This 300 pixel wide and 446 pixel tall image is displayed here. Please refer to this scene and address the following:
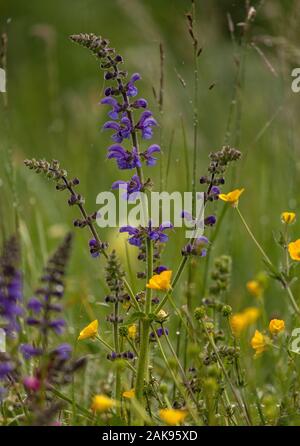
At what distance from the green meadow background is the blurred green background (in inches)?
0.4

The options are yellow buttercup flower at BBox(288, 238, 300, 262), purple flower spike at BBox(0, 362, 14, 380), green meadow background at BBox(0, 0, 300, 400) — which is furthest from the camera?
Answer: green meadow background at BBox(0, 0, 300, 400)

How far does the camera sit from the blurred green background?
9.44 ft

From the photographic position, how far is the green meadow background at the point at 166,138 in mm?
2822

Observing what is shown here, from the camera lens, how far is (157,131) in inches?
223

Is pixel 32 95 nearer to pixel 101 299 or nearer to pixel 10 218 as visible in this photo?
pixel 10 218

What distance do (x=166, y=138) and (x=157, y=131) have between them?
598mm

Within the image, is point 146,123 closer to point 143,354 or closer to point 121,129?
point 121,129

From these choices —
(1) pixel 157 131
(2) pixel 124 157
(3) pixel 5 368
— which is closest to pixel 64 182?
(2) pixel 124 157

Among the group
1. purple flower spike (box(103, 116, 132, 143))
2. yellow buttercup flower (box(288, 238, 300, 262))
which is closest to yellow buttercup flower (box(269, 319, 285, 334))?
yellow buttercup flower (box(288, 238, 300, 262))

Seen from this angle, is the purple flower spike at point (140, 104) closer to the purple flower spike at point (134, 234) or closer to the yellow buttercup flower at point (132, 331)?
the purple flower spike at point (134, 234)

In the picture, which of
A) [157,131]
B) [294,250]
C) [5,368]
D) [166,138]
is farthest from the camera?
[157,131]

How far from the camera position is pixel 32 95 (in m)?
6.98

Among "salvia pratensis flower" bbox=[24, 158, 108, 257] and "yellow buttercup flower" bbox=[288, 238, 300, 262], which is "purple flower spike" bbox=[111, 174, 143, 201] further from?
"yellow buttercup flower" bbox=[288, 238, 300, 262]

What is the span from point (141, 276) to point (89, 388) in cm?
60
